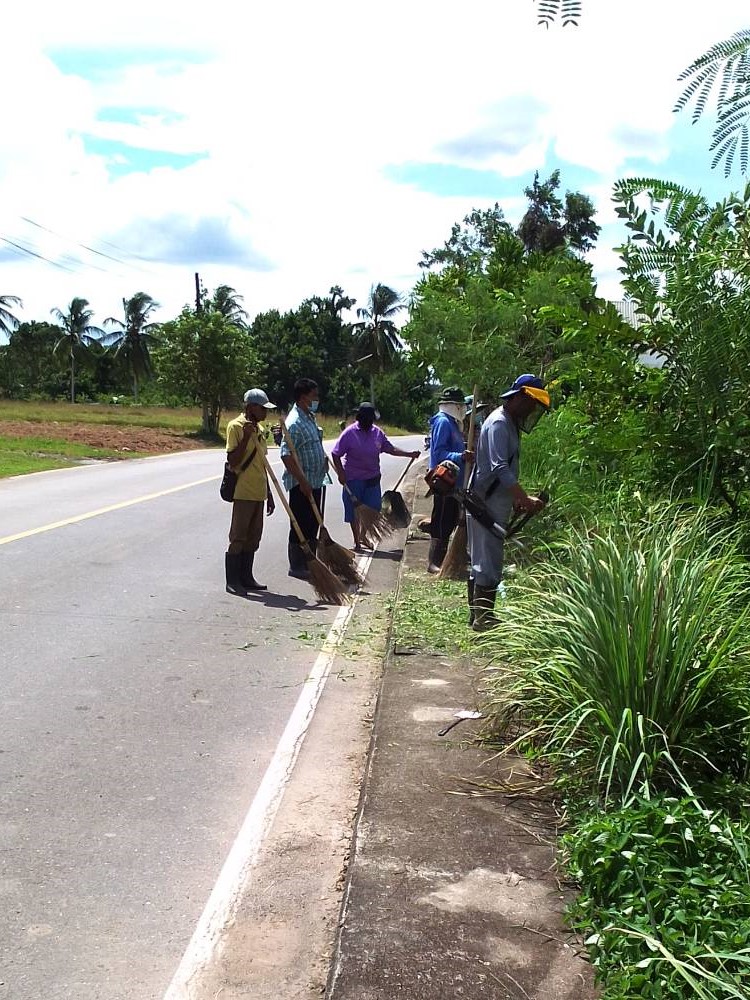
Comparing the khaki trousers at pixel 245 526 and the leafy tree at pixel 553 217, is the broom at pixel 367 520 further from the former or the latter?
the leafy tree at pixel 553 217

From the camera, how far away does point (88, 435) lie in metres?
36.2

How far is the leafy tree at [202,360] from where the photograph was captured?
47.3 m

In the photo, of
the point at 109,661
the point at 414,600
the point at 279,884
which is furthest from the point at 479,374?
the point at 279,884

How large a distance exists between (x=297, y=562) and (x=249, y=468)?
1.47 meters

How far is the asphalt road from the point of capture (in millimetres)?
3561

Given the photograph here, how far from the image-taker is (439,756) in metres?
4.85

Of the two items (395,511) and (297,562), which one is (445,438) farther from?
(395,511)

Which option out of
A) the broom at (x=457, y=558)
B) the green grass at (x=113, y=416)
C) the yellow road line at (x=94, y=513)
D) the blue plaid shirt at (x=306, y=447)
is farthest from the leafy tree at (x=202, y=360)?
the broom at (x=457, y=558)

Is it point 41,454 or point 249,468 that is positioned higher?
point 249,468

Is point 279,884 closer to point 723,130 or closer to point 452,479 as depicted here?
point 723,130

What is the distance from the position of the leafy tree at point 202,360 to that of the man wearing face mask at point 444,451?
124 feet

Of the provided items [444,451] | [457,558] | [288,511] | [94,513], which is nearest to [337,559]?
[288,511]

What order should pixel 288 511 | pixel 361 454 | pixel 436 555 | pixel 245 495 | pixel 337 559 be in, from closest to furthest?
pixel 245 495 → pixel 288 511 → pixel 337 559 → pixel 436 555 → pixel 361 454

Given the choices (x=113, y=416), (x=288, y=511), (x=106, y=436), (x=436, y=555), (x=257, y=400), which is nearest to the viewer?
(x=257, y=400)
